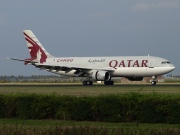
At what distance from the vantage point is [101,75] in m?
73.0

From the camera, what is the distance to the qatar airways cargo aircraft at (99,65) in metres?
71.8

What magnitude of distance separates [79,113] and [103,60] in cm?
4981

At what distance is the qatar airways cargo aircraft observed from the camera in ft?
236

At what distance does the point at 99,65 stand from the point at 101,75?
12.6 feet

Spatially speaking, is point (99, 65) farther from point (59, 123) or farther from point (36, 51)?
point (59, 123)

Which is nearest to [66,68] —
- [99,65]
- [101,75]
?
[99,65]

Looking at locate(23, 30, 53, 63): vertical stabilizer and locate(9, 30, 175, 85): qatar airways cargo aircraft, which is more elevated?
locate(23, 30, 53, 63): vertical stabilizer

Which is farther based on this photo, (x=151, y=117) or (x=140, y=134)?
(x=151, y=117)

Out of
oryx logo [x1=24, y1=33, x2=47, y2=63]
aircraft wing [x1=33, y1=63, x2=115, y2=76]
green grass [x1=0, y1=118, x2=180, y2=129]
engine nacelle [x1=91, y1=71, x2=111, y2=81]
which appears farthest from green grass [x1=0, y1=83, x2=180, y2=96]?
oryx logo [x1=24, y1=33, x2=47, y2=63]

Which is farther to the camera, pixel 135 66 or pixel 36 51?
pixel 36 51

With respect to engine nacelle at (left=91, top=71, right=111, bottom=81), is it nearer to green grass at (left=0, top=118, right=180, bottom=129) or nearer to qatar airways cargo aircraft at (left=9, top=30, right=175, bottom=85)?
qatar airways cargo aircraft at (left=9, top=30, right=175, bottom=85)

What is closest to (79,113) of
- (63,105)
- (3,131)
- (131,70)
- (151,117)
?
(63,105)

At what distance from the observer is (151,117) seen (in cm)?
2494

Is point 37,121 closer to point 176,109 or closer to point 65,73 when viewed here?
point 176,109
